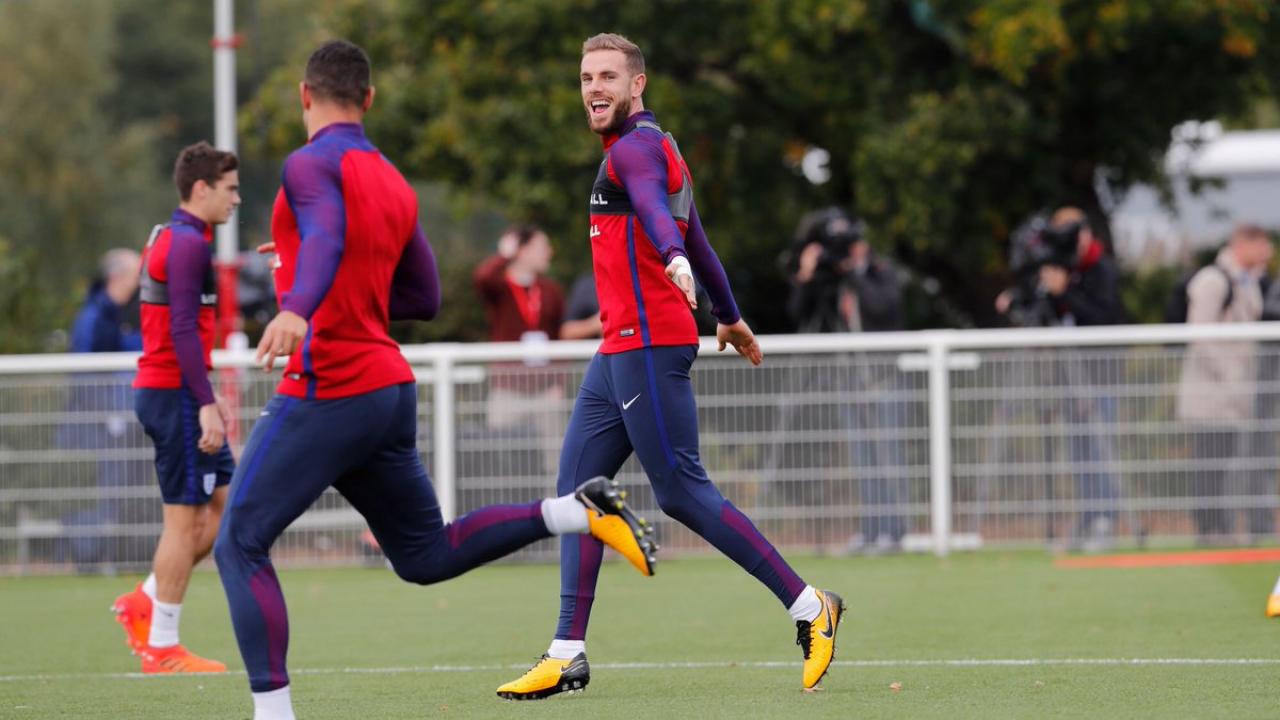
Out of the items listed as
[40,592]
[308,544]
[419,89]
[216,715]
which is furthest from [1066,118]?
[216,715]

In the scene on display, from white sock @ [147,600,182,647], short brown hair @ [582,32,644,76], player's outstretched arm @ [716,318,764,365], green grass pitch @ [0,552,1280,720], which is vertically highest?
short brown hair @ [582,32,644,76]

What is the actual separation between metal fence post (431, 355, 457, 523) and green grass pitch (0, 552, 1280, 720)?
2.21ft

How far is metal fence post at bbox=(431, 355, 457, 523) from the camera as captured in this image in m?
14.1

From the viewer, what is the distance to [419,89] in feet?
68.4

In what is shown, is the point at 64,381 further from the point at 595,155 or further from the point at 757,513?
the point at 595,155

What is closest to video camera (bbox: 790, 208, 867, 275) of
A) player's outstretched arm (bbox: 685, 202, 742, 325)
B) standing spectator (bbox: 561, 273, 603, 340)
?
standing spectator (bbox: 561, 273, 603, 340)

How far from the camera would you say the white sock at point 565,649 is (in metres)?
7.33

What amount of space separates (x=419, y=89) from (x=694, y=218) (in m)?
13.8

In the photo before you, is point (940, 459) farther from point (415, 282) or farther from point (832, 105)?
point (415, 282)

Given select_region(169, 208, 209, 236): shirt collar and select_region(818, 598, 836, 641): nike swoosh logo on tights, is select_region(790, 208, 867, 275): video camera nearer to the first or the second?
select_region(169, 208, 209, 236): shirt collar

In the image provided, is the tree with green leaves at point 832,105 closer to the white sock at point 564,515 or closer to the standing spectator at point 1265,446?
the standing spectator at point 1265,446

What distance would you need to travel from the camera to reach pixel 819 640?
284 inches

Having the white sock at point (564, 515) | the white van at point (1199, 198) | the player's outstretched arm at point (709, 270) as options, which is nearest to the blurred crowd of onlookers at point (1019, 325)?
the white van at point (1199, 198)

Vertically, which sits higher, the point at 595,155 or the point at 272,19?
the point at 272,19
